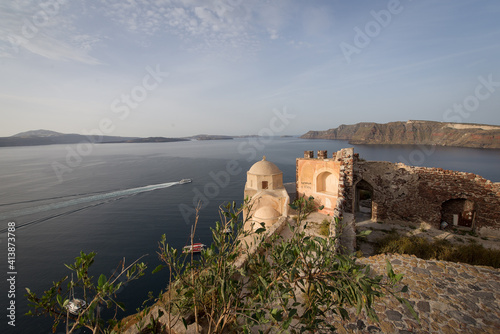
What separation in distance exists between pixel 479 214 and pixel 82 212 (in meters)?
43.2

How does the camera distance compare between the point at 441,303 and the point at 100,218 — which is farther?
the point at 100,218

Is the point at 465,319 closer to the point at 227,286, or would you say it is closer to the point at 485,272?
the point at 485,272

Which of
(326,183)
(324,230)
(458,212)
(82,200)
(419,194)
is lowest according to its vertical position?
(82,200)

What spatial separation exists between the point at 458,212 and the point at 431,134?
310ft

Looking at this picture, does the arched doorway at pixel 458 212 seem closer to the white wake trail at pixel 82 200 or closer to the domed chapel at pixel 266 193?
the domed chapel at pixel 266 193

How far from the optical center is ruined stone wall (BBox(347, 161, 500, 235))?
1111cm

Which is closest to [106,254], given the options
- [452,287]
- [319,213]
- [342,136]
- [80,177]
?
[319,213]

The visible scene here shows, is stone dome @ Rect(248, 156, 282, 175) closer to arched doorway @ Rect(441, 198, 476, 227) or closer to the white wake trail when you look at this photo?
arched doorway @ Rect(441, 198, 476, 227)

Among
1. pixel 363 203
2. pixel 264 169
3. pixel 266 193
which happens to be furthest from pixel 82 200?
pixel 363 203

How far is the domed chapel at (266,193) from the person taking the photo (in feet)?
54.2

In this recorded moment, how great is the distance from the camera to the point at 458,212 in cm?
1209

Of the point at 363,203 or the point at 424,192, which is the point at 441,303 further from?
the point at 363,203

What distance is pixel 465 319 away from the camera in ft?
15.6

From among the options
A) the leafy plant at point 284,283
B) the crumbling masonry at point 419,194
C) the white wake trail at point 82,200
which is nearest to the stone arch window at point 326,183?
the crumbling masonry at point 419,194
